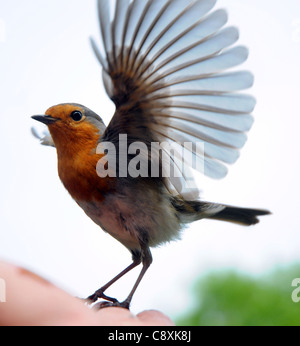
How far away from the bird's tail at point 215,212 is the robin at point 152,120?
10cm

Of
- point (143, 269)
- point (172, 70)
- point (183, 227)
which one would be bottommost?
point (143, 269)

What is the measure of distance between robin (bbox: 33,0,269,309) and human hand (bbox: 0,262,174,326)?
1.88 feet

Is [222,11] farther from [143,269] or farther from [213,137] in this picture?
[143,269]

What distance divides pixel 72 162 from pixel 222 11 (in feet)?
2.33

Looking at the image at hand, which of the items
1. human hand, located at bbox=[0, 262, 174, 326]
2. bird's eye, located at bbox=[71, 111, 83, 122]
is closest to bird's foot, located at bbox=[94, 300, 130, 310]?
human hand, located at bbox=[0, 262, 174, 326]

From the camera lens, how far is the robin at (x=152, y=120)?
1.54m

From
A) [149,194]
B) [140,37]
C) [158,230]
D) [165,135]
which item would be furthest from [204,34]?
[158,230]

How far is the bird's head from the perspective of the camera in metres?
1.74

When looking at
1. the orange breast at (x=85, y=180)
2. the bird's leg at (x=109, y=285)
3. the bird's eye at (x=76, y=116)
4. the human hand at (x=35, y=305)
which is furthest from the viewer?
the bird's leg at (x=109, y=285)

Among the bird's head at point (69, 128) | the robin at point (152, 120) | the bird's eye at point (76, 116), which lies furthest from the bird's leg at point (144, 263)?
the bird's eye at point (76, 116)

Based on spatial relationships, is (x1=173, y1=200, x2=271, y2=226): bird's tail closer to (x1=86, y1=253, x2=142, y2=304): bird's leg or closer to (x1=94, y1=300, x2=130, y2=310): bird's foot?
(x1=86, y1=253, x2=142, y2=304): bird's leg

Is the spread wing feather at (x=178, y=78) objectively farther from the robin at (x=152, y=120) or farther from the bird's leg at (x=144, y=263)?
the bird's leg at (x=144, y=263)

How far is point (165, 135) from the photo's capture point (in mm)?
1699
